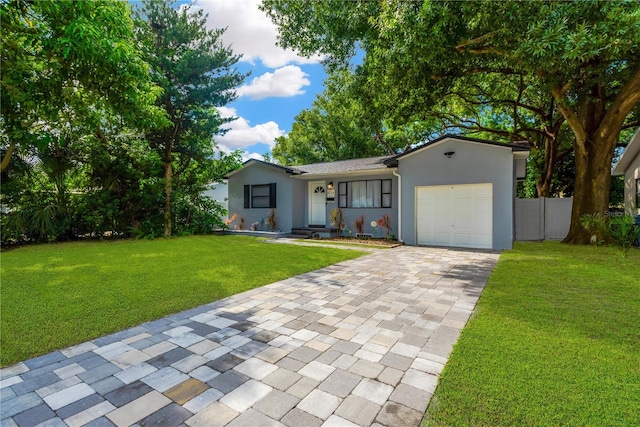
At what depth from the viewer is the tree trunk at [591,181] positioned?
9.92 meters

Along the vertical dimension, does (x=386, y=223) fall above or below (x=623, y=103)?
below

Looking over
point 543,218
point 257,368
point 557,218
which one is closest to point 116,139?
point 257,368

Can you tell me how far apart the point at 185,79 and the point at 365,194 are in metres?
8.67

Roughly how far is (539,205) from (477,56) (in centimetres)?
705

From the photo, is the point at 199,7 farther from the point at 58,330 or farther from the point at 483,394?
the point at 483,394

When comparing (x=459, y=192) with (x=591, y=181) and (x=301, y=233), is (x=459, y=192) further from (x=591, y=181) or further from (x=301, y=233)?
(x=301, y=233)

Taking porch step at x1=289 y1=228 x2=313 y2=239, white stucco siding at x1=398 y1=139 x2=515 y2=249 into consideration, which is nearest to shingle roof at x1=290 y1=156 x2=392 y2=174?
white stucco siding at x1=398 y1=139 x2=515 y2=249

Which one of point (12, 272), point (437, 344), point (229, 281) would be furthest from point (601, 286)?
→ point (12, 272)

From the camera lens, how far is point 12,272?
20.8 feet

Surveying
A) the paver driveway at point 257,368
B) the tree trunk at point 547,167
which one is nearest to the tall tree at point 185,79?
the paver driveway at point 257,368

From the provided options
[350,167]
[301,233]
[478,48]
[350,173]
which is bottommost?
[301,233]

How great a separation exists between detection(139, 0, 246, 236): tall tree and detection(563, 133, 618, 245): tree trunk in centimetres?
1343

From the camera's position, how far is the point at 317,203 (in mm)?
14531

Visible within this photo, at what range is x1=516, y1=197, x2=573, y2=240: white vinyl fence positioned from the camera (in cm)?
1238
